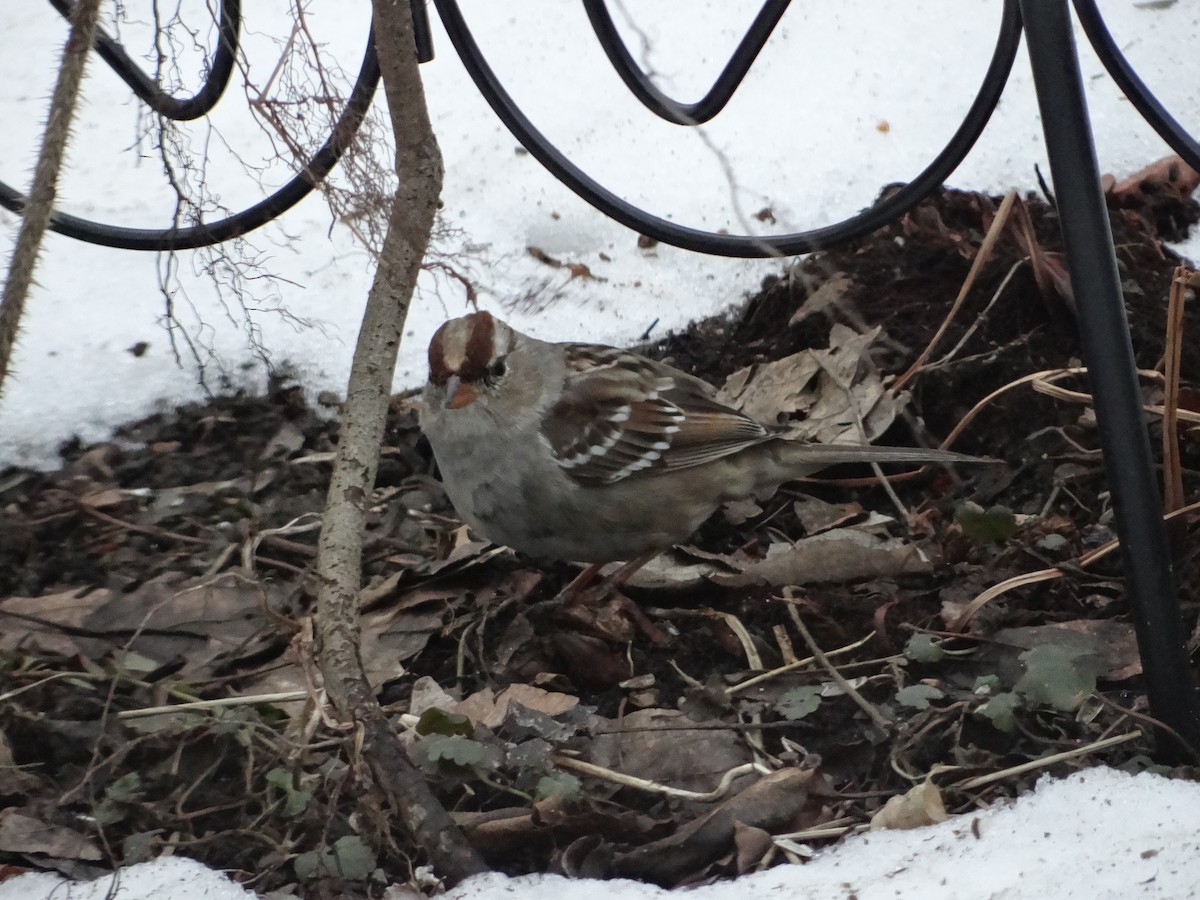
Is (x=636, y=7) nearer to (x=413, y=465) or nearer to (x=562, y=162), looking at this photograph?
(x=562, y=162)

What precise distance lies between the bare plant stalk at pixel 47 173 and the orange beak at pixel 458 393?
3.31ft

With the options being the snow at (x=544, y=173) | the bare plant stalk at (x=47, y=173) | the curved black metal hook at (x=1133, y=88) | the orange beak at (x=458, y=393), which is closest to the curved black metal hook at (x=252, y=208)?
the snow at (x=544, y=173)

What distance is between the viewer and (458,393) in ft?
8.82

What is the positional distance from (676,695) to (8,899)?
1084 mm

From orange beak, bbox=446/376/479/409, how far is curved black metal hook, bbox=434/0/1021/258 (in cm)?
73

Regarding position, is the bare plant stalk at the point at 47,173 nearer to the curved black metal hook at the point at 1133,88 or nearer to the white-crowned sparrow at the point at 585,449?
the white-crowned sparrow at the point at 585,449

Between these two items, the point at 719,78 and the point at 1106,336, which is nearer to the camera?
the point at 1106,336

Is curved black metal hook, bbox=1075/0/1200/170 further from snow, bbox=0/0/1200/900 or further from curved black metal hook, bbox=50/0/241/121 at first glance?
curved black metal hook, bbox=50/0/241/121

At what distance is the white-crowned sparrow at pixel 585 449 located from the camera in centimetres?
267

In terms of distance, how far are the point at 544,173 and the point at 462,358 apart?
123 cm

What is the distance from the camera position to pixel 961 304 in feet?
10.0

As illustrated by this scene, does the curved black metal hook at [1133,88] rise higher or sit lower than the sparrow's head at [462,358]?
higher

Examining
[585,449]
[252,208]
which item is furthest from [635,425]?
[252,208]

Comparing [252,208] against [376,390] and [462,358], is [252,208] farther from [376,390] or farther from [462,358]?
[376,390]
